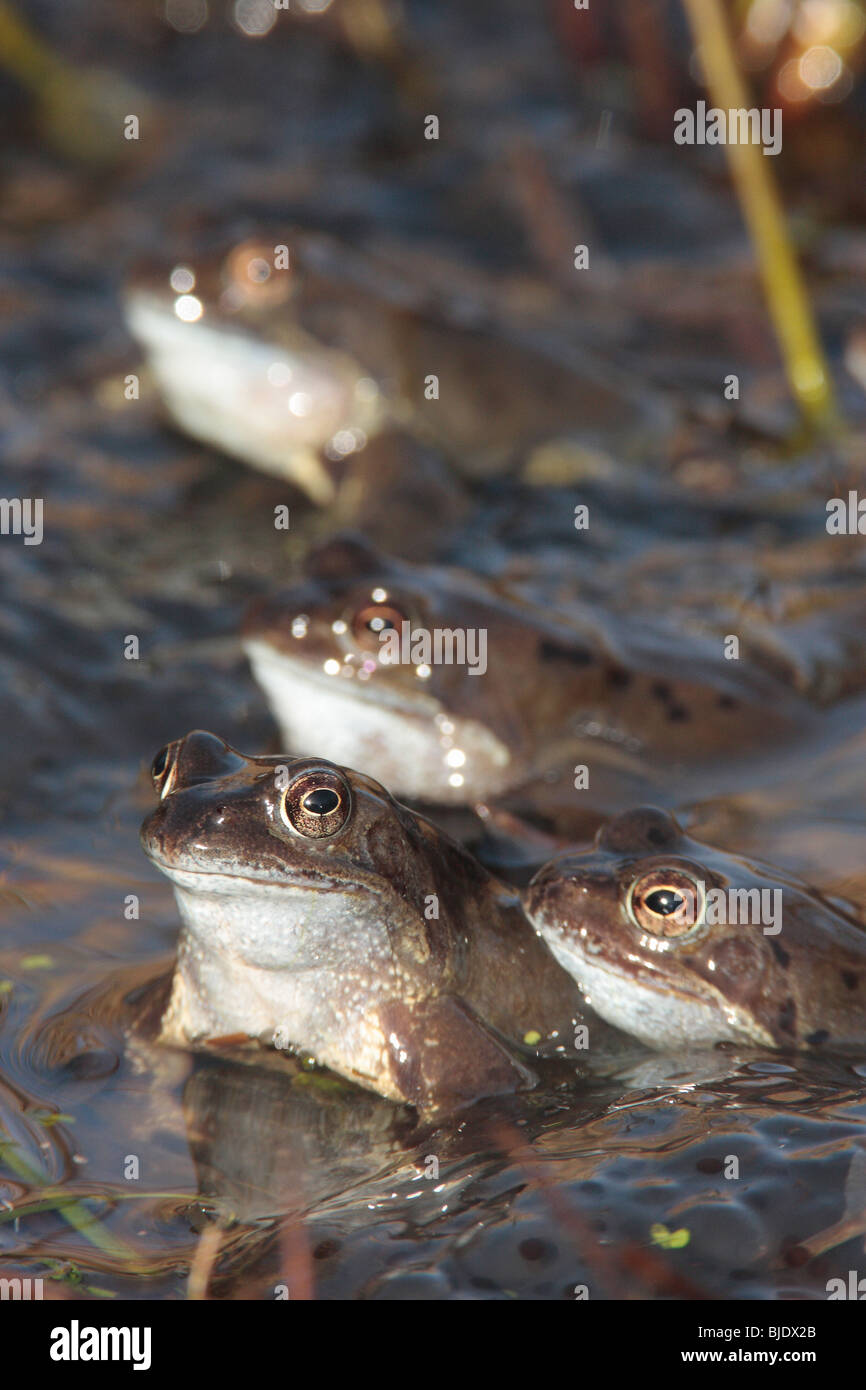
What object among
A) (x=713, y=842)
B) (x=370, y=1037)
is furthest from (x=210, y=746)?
(x=713, y=842)

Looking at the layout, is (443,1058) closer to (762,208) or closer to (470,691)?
(470,691)

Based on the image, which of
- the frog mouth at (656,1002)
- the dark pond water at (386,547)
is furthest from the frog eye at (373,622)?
the frog mouth at (656,1002)

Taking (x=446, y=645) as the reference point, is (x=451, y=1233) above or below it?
below

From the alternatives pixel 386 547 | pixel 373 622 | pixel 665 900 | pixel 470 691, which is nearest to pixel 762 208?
pixel 386 547

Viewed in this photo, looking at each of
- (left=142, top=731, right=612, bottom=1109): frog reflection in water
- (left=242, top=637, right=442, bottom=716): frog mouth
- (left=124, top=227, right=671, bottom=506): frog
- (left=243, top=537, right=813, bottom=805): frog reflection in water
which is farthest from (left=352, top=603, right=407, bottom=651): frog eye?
(left=124, top=227, right=671, bottom=506): frog
